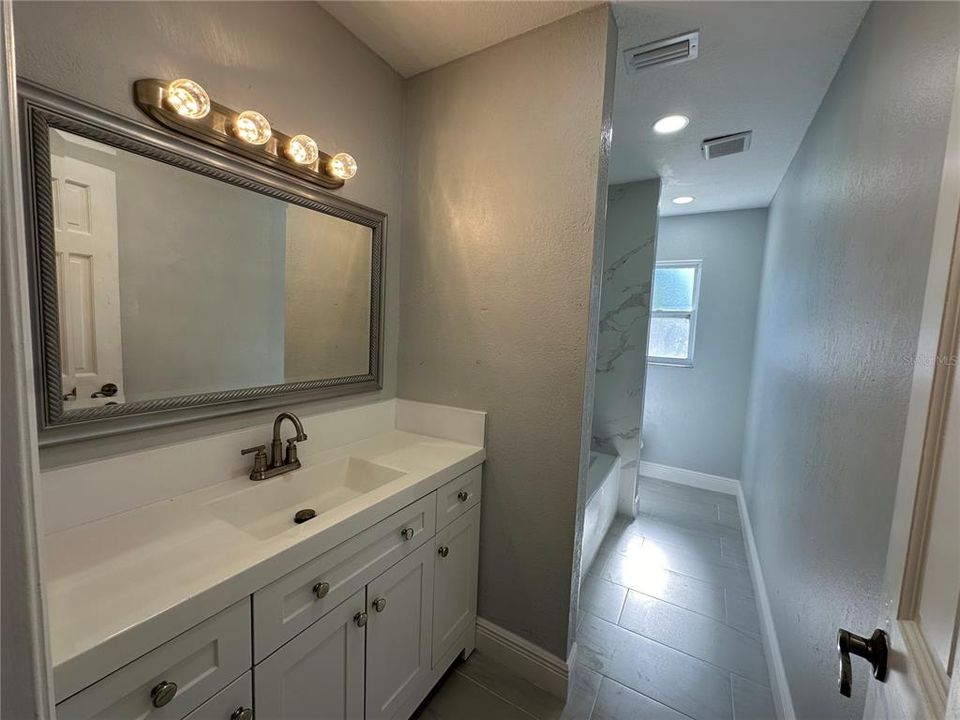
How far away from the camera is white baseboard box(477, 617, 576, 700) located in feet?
4.93

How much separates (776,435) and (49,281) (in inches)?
114

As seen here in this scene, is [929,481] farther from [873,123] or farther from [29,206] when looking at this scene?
[29,206]

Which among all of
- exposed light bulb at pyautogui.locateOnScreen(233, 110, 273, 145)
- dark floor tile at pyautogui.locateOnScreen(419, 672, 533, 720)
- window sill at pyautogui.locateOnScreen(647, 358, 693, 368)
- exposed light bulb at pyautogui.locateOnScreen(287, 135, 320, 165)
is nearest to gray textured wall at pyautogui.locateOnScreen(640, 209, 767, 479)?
window sill at pyautogui.locateOnScreen(647, 358, 693, 368)

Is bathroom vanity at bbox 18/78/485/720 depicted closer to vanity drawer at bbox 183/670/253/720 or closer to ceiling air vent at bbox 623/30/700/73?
vanity drawer at bbox 183/670/253/720

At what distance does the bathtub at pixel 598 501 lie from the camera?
7.17 ft

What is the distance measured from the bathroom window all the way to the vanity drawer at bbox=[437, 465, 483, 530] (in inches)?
103

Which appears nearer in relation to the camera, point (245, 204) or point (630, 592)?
point (245, 204)

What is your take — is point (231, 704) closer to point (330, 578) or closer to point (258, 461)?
point (330, 578)

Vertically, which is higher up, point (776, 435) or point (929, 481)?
point (929, 481)

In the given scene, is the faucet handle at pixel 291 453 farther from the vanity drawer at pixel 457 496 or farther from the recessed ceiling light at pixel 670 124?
the recessed ceiling light at pixel 670 124

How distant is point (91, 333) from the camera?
94 cm

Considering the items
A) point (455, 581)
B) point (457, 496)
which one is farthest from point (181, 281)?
point (455, 581)

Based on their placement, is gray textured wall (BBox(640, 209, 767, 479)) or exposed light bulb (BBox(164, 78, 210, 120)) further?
gray textured wall (BBox(640, 209, 767, 479))

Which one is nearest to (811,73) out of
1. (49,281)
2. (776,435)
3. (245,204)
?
(776,435)
